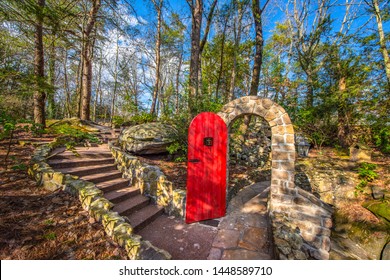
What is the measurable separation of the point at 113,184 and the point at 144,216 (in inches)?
46.0

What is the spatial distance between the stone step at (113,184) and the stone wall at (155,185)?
0.16 m

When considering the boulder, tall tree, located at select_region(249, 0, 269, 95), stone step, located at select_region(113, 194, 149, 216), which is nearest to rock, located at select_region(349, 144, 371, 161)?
tall tree, located at select_region(249, 0, 269, 95)

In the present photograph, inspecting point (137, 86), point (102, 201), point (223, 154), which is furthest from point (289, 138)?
point (137, 86)

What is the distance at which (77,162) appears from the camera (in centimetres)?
411

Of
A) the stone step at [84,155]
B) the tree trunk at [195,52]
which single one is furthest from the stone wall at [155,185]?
the tree trunk at [195,52]

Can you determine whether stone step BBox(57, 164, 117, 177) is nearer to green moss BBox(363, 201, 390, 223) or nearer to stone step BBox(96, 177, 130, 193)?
stone step BBox(96, 177, 130, 193)

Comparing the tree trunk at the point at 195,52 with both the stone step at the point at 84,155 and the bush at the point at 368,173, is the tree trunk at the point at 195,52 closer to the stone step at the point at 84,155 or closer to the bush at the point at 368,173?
the stone step at the point at 84,155

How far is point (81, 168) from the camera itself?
4012mm

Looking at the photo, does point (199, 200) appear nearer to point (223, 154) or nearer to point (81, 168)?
point (223, 154)

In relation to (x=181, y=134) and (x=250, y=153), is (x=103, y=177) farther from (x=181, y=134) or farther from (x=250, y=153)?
(x=250, y=153)

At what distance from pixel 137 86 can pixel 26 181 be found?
21.8 meters

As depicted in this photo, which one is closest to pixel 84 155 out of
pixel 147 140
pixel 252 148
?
pixel 147 140

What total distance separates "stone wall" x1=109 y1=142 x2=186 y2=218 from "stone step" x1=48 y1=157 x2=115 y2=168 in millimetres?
533

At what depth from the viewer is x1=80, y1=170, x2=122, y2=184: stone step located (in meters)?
3.79
